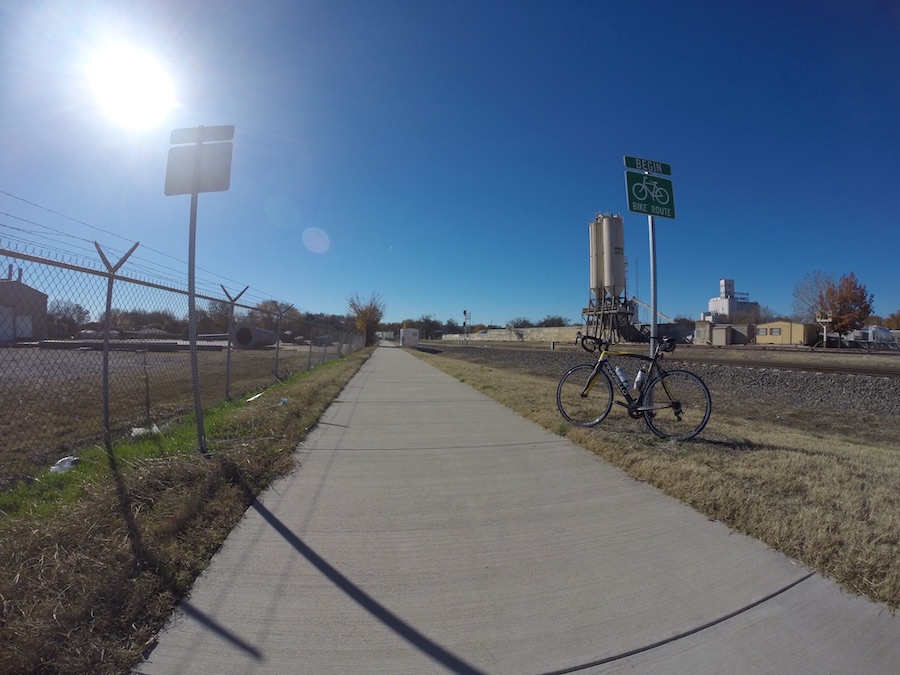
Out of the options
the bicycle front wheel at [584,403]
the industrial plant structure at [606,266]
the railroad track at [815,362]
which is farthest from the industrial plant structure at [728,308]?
the bicycle front wheel at [584,403]

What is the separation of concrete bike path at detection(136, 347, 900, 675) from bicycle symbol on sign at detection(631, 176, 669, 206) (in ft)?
14.2

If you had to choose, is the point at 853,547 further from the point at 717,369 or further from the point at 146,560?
the point at 717,369

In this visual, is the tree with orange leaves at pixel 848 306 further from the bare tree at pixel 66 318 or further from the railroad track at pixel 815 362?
the bare tree at pixel 66 318

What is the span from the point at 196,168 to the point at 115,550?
3.59 meters

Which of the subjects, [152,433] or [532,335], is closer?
[152,433]

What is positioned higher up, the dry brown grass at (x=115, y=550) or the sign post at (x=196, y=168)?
the sign post at (x=196, y=168)

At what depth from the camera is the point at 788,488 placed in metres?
3.80

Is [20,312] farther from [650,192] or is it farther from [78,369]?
[650,192]

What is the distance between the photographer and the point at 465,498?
3.99 metres

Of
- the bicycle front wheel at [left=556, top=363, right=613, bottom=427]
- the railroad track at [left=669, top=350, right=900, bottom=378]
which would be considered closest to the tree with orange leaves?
the railroad track at [left=669, top=350, right=900, bottom=378]

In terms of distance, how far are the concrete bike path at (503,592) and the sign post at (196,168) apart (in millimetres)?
2283

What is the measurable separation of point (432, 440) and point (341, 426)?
5.24 ft

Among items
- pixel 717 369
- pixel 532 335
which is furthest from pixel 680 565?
pixel 532 335

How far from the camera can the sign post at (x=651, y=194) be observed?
6637 millimetres
